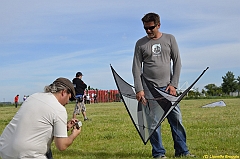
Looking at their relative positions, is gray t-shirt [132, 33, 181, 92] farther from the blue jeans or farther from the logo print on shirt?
the blue jeans

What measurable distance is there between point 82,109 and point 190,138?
22.0 ft

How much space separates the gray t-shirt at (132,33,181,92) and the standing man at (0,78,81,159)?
2.05 meters

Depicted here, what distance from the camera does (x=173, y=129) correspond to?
19.7 feet

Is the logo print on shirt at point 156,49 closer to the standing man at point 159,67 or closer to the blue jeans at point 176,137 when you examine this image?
the standing man at point 159,67

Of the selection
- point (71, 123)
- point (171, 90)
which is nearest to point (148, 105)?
point (171, 90)

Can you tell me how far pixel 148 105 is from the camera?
19.9 feet

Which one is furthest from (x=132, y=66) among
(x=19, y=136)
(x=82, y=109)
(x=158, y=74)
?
(x=82, y=109)

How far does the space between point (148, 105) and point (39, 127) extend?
2.37 metres

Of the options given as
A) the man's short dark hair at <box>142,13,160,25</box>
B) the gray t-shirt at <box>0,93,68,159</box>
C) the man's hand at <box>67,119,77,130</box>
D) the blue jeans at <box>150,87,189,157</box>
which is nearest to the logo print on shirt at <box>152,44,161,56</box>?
the man's short dark hair at <box>142,13,160,25</box>

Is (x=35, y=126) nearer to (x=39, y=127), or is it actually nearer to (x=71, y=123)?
(x=39, y=127)

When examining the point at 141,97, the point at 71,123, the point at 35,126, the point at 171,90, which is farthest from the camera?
the point at 141,97

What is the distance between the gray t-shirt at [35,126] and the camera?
3996 mm

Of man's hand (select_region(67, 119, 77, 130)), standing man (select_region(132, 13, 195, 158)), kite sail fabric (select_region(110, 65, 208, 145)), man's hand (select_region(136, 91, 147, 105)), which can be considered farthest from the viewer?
man's hand (select_region(136, 91, 147, 105))

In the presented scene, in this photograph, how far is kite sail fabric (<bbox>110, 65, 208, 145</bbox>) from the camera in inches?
225
